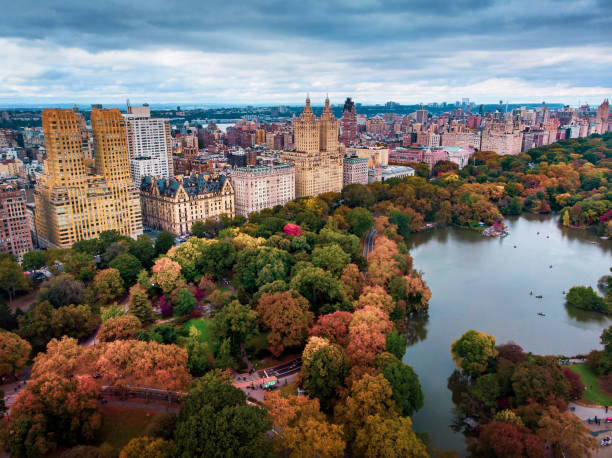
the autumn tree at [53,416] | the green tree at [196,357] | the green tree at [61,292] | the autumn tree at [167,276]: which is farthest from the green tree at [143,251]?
the autumn tree at [53,416]

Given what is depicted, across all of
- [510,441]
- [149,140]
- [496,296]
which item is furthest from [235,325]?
[149,140]

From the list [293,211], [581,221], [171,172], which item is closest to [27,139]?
[171,172]

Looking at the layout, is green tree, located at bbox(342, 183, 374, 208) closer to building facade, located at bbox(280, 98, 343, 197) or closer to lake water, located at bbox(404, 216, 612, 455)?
building facade, located at bbox(280, 98, 343, 197)

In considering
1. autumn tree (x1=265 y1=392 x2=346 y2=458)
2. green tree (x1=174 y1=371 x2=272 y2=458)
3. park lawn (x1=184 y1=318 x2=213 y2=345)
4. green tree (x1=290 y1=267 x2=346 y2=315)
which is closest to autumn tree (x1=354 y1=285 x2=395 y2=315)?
green tree (x1=290 y1=267 x2=346 y2=315)

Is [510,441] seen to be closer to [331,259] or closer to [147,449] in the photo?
[147,449]

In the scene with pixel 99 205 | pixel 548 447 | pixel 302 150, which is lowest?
pixel 548 447

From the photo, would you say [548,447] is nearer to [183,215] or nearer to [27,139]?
[183,215]

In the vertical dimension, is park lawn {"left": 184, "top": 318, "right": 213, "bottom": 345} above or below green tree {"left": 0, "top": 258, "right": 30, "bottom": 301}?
below
